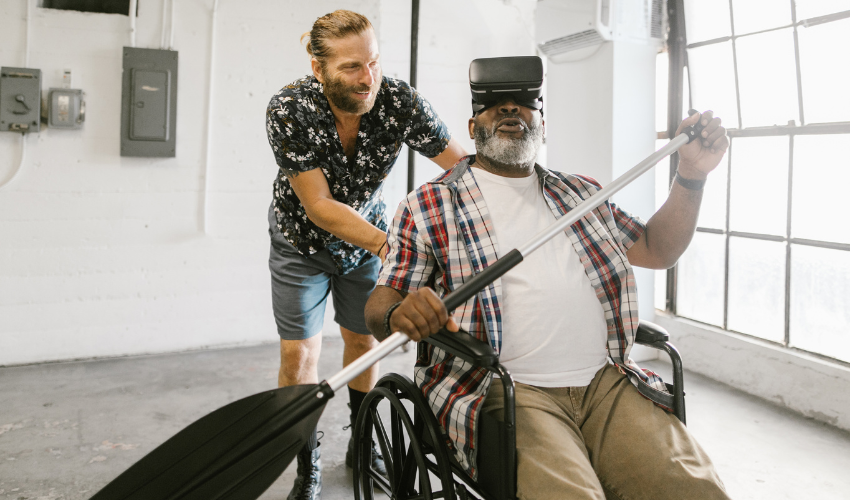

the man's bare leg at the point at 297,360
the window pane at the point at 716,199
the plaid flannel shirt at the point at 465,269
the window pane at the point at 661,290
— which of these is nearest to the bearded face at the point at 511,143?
the plaid flannel shirt at the point at 465,269

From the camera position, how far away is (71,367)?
3293 mm

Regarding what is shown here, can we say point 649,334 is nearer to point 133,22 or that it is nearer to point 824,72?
point 824,72

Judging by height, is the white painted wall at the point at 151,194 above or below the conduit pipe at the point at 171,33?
below

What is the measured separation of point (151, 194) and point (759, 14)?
3.33 m

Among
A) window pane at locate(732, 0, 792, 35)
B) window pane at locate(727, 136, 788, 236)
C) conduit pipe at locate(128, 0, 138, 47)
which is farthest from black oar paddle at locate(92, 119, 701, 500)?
conduit pipe at locate(128, 0, 138, 47)

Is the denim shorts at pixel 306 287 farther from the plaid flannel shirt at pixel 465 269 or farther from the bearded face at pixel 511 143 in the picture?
the bearded face at pixel 511 143

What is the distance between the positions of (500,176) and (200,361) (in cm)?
257

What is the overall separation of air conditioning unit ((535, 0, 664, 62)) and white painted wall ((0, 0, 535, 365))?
1.03 m

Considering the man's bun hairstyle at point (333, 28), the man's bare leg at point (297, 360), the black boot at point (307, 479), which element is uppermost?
the man's bun hairstyle at point (333, 28)

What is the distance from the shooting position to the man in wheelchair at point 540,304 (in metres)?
1.17

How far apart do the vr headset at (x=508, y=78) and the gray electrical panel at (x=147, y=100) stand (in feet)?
8.24

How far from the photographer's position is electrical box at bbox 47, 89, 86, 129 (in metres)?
3.19

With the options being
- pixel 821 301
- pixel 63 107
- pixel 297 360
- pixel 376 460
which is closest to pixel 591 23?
pixel 821 301

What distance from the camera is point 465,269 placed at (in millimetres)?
1358
